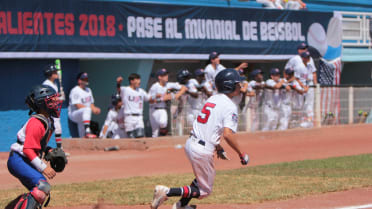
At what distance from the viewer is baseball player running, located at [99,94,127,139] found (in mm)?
14781

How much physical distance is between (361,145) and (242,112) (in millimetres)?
3069

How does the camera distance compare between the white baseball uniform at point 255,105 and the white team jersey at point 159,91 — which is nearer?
the white team jersey at point 159,91

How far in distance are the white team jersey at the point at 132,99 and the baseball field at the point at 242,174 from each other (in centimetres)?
96

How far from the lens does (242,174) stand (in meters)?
10.4

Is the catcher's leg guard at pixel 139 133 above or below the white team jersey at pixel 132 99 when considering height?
below

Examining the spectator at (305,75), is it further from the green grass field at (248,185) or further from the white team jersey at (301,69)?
the green grass field at (248,185)

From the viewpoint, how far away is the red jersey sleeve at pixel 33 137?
5.64m

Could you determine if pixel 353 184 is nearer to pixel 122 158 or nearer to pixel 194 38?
pixel 122 158

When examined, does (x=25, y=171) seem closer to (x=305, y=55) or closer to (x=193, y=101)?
(x=193, y=101)

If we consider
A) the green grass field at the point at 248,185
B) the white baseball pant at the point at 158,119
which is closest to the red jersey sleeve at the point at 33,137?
the green grass field at the point at 248,185

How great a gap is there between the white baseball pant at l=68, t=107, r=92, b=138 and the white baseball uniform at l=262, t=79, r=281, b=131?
4769 millimetres

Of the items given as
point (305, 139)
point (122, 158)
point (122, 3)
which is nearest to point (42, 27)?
point (122, 3)

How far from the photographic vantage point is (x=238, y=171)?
10836 millimetres

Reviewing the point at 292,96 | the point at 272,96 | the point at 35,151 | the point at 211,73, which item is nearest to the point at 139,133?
the point at 211,73
